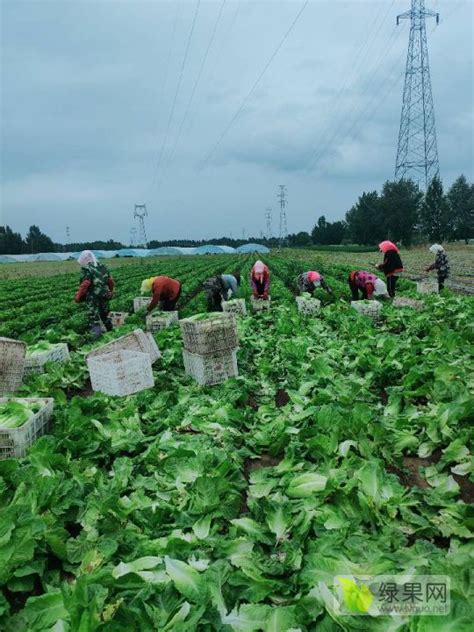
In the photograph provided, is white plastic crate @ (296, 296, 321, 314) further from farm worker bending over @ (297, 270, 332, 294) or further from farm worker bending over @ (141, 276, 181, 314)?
farm worker bending over @ (141, 276, 181, 314)

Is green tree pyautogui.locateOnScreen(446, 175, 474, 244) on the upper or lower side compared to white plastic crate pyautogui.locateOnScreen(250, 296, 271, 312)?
upper

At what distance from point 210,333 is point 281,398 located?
3.83 ft

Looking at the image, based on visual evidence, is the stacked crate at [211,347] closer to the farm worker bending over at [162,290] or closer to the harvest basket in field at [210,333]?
the harvest basket in field at [210,333]

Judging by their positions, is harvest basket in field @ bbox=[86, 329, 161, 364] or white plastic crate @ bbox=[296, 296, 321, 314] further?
white plastic crate @ bbox=[296, 296, 321, 314]

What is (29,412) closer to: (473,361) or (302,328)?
(473,361)

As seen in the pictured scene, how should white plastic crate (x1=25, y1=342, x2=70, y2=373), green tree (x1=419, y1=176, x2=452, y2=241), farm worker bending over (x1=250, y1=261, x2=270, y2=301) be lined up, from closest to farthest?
white plastic crate (x1=25, y1=342, x2=70, y2=373) < farm worker bending over (x1=250, y1=261, x2=270, y2=301) < green tree (x1=419, y1=176, x2=452, y2=241)

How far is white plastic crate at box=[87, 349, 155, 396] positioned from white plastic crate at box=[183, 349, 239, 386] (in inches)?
23.2

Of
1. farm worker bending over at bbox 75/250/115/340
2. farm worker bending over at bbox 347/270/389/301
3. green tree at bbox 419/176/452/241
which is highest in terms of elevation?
green tree at bbox 419/176/452/241

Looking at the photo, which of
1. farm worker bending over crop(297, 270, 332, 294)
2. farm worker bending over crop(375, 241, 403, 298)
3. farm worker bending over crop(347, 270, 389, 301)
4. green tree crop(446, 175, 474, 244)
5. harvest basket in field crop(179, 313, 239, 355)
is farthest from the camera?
green tree crop(446, 175, 474, 244)

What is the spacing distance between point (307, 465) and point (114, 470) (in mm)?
1417

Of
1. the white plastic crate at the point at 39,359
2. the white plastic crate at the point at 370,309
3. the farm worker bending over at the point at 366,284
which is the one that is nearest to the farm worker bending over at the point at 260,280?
the farm worker bending over at the point at 366,284

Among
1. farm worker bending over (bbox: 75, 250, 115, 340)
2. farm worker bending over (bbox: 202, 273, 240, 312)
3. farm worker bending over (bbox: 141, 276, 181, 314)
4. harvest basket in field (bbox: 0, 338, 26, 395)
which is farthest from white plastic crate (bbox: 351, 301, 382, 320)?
harvest basket in field (bbox: 0, 338, 26, 395)

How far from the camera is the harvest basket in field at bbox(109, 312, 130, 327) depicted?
→ 409 inches

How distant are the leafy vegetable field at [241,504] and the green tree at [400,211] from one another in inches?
2377
